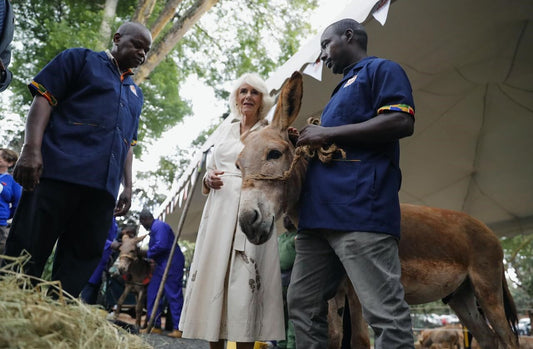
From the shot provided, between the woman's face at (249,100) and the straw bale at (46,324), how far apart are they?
2405 millimetres

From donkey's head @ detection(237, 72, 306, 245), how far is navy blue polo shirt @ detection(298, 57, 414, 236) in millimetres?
133

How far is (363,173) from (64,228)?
1858 mm

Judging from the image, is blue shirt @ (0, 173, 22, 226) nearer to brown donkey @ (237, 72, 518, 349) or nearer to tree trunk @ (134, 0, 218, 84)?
brown donkey @ (237, 72, 518, 349)

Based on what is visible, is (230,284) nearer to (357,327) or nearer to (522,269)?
(357,327)

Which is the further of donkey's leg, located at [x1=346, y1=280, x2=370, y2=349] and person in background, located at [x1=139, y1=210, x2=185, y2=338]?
person in background, located at [x1=139, y1=210, x2=185, y2=338]

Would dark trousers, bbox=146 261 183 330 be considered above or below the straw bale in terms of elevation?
below

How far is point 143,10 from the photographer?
1106cm

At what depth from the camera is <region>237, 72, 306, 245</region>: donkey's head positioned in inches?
87.0

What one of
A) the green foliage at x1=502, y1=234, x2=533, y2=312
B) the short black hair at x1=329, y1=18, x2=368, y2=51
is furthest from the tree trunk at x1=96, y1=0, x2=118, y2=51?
the green foliage at x1=502, y1=234, x2=533, y2=312

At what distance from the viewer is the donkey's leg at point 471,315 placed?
3771mm

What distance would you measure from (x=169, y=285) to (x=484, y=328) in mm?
5079

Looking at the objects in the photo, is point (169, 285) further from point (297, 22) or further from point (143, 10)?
point (297, 22)

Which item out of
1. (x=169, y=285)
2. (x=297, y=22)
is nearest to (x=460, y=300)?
(x=169, y=285)

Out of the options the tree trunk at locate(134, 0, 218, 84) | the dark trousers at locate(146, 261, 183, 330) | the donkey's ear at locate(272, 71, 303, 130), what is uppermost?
the tree trunk at locate(134, 0, 218, 84)
